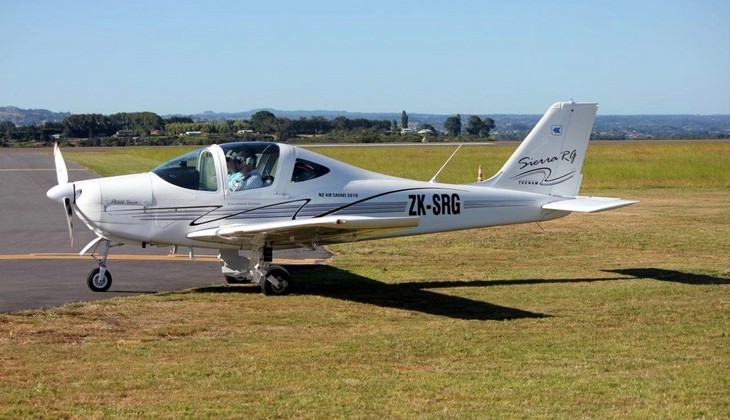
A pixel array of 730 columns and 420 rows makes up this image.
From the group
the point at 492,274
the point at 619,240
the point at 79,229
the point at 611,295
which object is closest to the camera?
the point at 611,295

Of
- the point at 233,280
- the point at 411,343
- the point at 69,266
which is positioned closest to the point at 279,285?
the point at 233,280

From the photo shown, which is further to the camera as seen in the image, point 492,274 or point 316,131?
point 316,131

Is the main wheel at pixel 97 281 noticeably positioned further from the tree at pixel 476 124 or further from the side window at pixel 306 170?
the tree at pixel 476 124

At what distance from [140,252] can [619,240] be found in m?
8.30

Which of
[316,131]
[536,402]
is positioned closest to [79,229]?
[536,402]

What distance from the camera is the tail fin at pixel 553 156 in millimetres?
14117

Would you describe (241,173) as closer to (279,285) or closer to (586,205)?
(279,285)

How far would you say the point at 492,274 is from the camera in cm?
1424

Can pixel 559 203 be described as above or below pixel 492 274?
above

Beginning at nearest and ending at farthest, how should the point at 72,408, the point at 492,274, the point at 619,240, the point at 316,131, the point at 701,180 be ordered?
the point at 72,408 → the point at 492,274 → the point at 619,240 → the point at 701,180 → the point at 316,131

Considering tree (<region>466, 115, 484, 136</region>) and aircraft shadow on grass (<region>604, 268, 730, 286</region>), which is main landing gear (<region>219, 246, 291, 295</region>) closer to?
aircraft shadow on grass (<region>604, 268, 730, 286</region>)

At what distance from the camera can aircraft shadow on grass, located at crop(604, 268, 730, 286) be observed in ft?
43.3

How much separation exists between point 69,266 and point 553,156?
23.3ft

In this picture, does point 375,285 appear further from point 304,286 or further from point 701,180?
point 701,180
